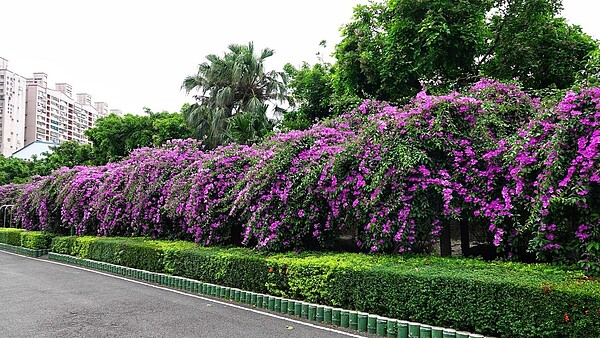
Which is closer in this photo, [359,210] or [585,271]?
[585,271]

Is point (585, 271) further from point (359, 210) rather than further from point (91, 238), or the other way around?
point (91, 238)

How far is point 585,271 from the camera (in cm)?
545

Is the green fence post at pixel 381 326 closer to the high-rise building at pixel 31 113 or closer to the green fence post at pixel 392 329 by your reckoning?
the green fence post at pixel 392 329

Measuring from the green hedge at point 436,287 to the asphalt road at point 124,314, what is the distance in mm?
616

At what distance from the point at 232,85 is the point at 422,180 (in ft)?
53.6

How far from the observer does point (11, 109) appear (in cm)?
7675

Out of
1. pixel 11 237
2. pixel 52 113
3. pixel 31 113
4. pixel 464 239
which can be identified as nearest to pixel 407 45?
pixel 464 239

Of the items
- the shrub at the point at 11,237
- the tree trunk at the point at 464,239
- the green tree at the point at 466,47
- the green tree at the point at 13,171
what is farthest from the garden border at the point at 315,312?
the green tree at the point at 13,171

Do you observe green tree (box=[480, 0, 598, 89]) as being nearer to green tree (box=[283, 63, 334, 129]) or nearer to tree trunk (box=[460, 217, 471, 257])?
tree trunk (box=[460, 217, 471, 257])

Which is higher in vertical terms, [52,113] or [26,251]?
[52,113]

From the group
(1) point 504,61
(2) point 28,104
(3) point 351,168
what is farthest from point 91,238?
(2) point 28,104

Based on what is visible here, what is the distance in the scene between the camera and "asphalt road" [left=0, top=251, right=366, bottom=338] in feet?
20.4

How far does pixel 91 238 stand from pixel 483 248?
39.9ft

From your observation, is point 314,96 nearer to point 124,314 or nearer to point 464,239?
point 464,239
